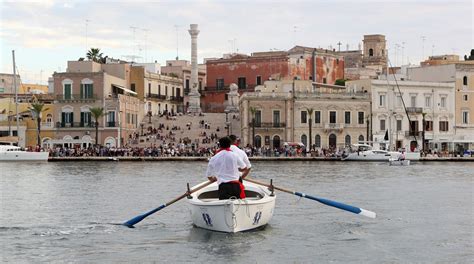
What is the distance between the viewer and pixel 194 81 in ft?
302

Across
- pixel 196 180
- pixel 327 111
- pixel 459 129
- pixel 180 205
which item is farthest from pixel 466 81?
pixel 180 205

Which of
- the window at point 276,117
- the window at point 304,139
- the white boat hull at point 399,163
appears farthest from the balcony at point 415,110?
the white boat hull at point 399,163

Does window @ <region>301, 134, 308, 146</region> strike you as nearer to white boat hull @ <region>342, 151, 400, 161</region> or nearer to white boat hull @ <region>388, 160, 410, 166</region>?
white boat hull @ <region>342, 151, 400, 161</region>

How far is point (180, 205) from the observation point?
28.2m

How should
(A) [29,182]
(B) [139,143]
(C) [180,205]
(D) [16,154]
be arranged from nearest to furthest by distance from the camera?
(C) [180,205] → (A) [29,182] → (D) [16,154] → (B) [139,143]

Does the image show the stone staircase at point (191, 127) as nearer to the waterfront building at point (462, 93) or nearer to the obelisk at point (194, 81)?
the obelisk at point (194, 81)

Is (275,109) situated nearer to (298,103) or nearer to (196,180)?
(298,103)

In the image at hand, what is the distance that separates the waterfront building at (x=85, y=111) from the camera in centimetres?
7731

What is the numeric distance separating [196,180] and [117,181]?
3.73 m

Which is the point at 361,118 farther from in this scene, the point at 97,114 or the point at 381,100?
the point at 97,114

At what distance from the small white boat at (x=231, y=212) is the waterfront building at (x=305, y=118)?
179 feet

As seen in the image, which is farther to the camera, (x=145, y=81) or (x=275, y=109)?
(x=145, y=81)

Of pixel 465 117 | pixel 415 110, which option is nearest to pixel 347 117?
pixel 415 110

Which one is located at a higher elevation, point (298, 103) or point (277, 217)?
point (298, 103)
